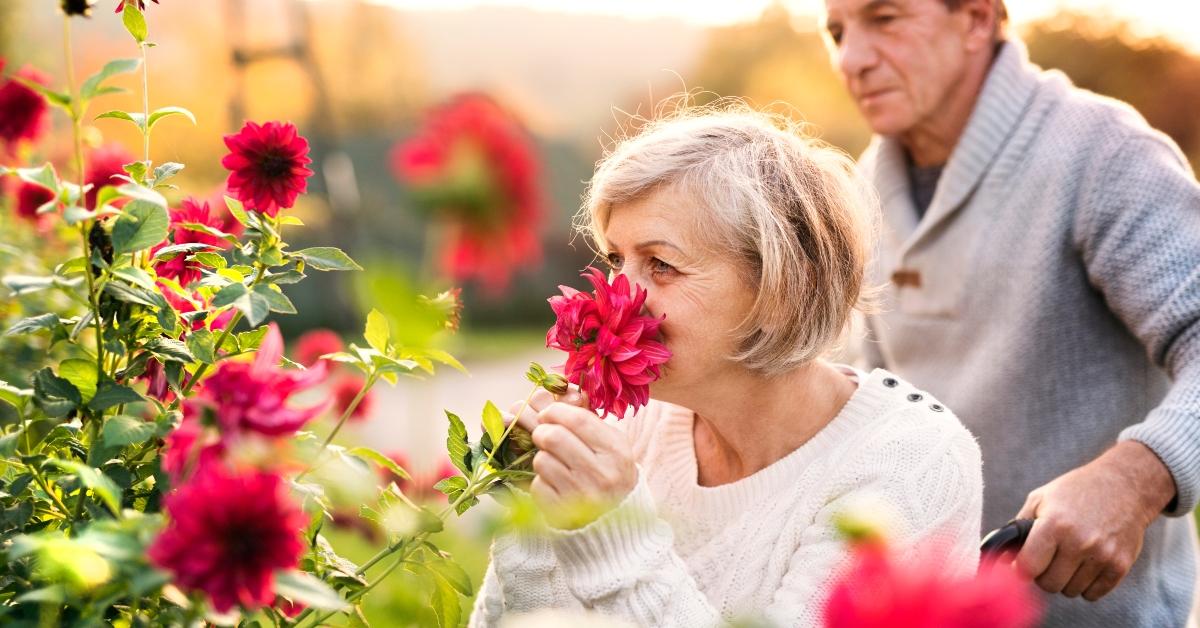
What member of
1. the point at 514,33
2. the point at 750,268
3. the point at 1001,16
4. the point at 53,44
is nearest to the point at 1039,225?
the point at 1001,16

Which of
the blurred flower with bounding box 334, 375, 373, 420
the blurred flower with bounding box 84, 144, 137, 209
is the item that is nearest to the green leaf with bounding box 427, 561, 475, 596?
the blurred flower with bounding box 84, 144, 137, 209

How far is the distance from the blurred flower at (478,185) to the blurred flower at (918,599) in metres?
0.29

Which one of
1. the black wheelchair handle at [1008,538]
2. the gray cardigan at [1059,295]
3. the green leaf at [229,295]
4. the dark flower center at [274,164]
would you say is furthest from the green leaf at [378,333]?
the gray cardigan at [1059,295]

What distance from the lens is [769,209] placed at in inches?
77.8

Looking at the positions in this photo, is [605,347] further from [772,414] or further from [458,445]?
[772,414]

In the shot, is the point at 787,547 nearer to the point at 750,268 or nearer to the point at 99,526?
the point at 750,268

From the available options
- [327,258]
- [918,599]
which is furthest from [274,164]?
[918,599]

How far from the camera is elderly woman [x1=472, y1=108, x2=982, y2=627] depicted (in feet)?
5.90

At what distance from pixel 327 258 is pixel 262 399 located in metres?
0.54

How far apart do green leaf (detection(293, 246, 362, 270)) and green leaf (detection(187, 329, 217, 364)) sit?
0.52ft

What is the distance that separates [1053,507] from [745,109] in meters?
0.98

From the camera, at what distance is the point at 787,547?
79.0 inches

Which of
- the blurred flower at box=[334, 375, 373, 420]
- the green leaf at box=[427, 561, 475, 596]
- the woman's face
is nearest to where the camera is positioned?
the green leaf at box=[427, 561, 475, 596]

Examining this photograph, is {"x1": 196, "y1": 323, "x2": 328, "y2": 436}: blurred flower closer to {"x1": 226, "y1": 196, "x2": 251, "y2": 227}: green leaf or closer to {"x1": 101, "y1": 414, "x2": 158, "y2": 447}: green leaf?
{"x1": 101, "y1": 414, "x2": 158, "y2": 447}: green leaf
